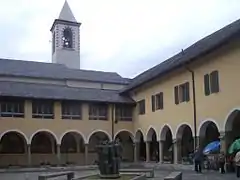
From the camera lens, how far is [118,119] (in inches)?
1564

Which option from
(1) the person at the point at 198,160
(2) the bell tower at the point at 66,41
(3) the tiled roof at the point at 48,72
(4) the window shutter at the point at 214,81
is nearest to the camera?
(1) the person at the point at 198,160

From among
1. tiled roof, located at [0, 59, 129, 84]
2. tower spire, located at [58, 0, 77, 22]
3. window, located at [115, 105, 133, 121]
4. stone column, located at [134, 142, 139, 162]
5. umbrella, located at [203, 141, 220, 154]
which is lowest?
stone column, located at [134, 142, 139, 162]

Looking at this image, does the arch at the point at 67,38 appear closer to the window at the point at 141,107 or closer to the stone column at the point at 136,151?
the window at the point at 141,107

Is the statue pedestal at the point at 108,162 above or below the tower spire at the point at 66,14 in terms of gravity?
below

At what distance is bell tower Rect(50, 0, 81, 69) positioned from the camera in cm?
6106

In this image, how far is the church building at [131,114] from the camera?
27484 mm

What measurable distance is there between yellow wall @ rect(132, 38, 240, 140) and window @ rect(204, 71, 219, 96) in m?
0.26

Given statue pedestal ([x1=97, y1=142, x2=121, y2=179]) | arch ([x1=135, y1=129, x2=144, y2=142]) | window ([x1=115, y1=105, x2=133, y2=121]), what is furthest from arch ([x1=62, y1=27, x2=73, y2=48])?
statue pedestal ([x1=97, y1=142, x2=121, y2=179])

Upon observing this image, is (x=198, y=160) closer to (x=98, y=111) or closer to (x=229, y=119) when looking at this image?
(x=229, y=119)

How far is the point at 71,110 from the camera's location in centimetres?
3803

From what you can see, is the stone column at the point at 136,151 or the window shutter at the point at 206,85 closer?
the window shutter at the point at 206,85

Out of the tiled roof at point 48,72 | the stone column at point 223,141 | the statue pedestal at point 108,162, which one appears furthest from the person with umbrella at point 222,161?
the tiled roof at point 48,72

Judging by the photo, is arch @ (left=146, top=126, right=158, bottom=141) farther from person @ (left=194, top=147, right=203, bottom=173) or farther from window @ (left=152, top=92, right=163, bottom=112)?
person @ (left=194, top=147, right=203, bottom=173)

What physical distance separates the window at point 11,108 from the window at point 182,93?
12.9 metres
